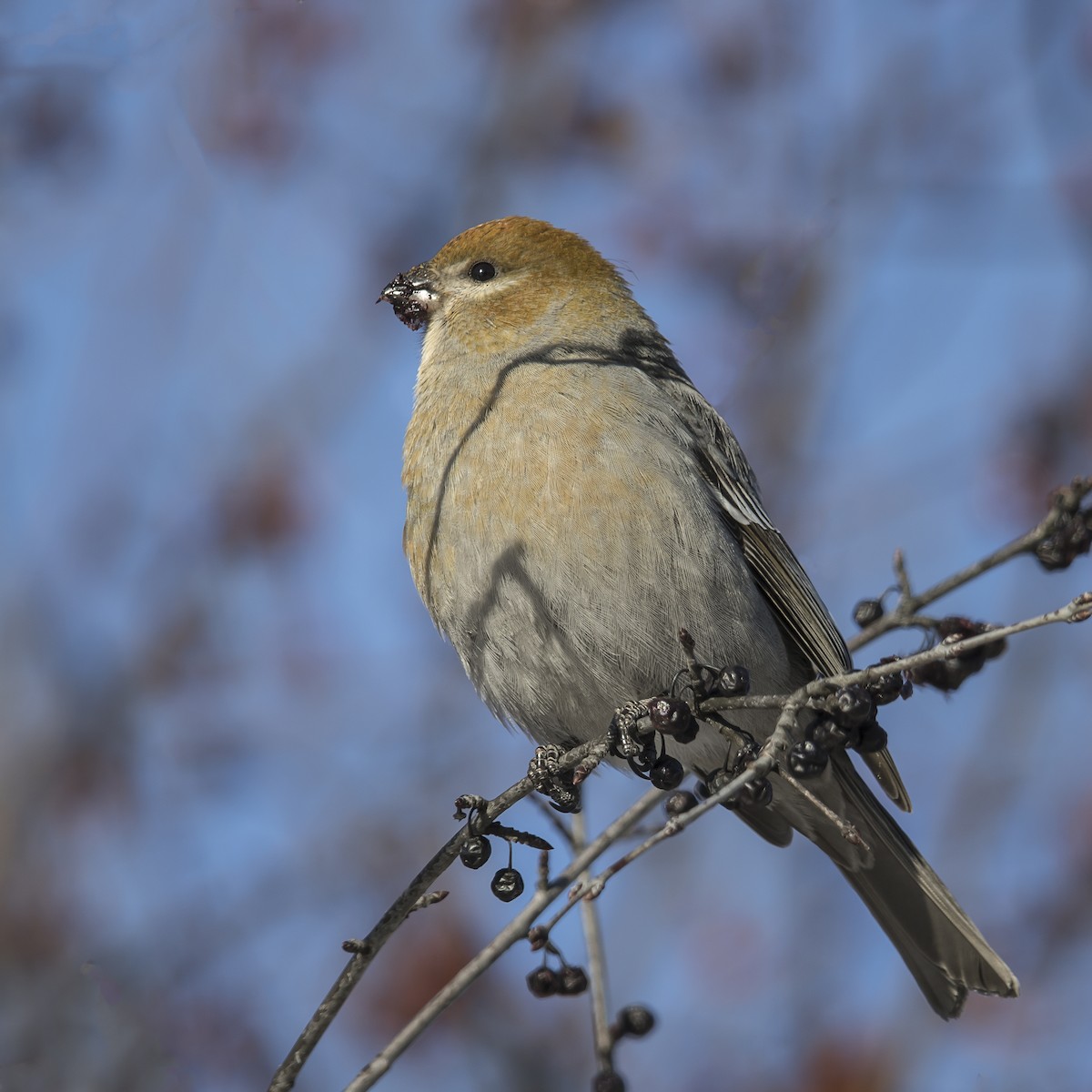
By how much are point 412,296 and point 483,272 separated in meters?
0.30

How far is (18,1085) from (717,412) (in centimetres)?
309

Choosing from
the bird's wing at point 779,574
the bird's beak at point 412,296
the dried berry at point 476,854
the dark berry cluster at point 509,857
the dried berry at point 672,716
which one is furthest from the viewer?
the bird's beak at point 412,296

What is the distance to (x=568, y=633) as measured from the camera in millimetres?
3729

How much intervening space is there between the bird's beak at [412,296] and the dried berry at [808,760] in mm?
2528

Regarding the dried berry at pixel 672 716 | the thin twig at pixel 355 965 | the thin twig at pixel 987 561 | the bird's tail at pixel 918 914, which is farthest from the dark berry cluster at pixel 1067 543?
the thin twig at pixel 355 965

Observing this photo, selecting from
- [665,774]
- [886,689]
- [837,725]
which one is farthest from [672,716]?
[886,689]

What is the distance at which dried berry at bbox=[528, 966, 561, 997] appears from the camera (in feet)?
11.3

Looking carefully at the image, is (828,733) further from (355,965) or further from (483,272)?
(483,272)

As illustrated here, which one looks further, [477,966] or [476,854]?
[476,854]

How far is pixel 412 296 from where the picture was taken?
4.88 m

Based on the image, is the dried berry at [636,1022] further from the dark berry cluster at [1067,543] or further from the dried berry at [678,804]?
the dark berry cluster at [1067,543]

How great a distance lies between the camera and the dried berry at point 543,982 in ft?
11.3

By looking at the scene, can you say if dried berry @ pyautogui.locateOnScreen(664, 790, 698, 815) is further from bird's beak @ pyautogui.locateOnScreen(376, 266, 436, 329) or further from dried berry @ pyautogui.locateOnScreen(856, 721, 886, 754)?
bird's beak @ pyautogui.locateOnScreen(376, 266, 436, 329)

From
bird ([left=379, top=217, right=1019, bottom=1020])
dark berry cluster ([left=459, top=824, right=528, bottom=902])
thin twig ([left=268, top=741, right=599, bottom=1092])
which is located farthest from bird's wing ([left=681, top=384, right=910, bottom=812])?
thin twig ([left=268, top=741, right=599, bottom=1092])
